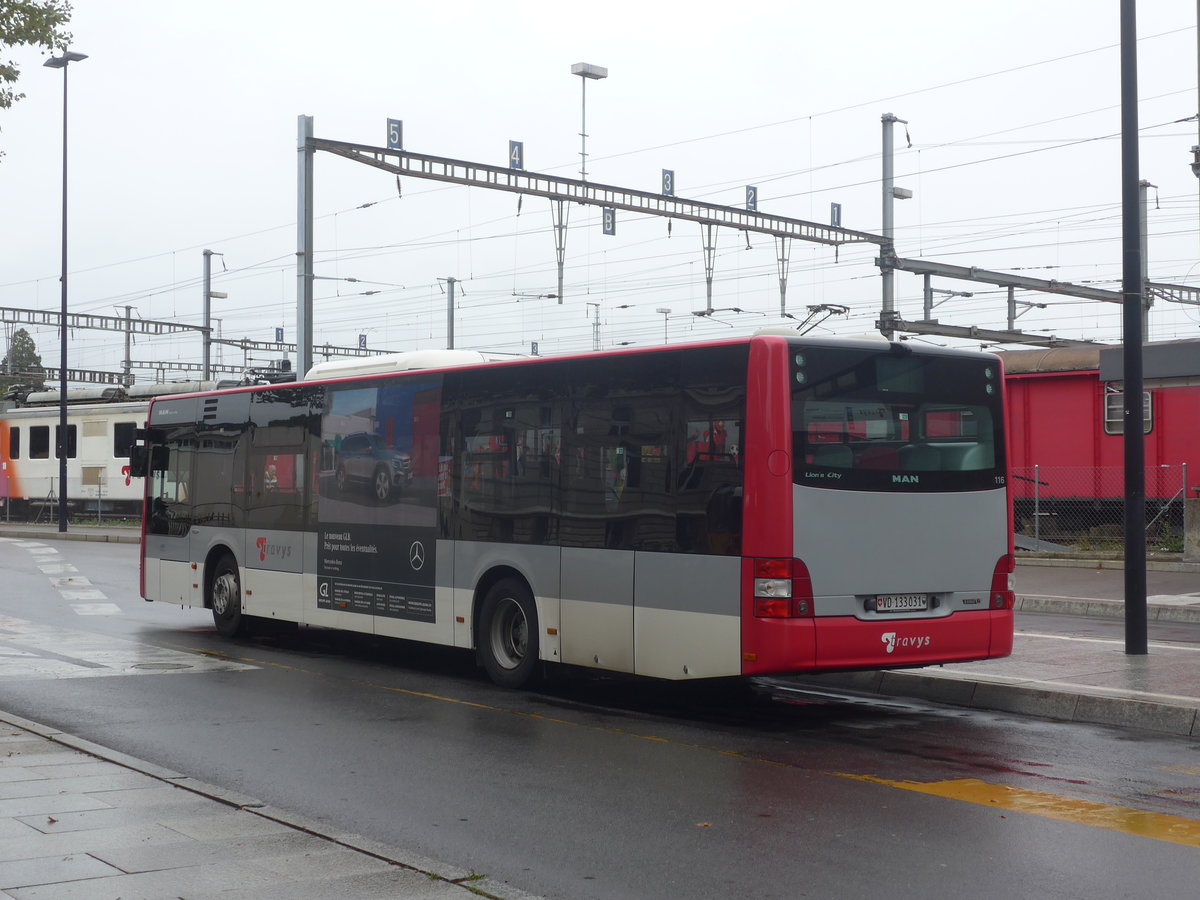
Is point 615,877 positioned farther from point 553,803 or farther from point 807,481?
point 807,481

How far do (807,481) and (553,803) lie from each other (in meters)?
3.16

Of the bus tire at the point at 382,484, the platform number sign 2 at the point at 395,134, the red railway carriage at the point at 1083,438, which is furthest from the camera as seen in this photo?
the red railway carriage at the point at 1083,438

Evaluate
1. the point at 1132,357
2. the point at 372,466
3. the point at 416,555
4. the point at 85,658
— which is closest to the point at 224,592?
the point at 85,658

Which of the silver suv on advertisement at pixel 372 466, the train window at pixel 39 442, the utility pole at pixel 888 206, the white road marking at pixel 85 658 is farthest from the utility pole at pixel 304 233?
the train window at pixel 39 442

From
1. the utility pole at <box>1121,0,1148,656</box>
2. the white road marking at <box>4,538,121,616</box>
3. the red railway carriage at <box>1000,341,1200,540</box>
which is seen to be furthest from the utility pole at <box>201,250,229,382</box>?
the utility pole at <box>1121,0,1148,656</box>

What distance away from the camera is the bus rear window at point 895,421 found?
374 inches

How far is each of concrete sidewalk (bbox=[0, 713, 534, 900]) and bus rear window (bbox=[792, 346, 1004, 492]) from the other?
4419mm

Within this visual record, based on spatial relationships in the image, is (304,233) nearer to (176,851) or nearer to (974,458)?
(974,458)

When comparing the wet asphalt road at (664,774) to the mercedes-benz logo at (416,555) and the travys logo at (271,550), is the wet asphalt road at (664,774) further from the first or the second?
the travys logo at (271,550)

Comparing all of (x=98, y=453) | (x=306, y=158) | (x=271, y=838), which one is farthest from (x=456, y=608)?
(x=98, y=453)

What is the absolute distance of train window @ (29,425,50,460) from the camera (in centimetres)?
4541

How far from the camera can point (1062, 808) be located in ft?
23.2

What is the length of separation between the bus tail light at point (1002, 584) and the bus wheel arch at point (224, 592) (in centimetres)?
842

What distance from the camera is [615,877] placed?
5777 mm
